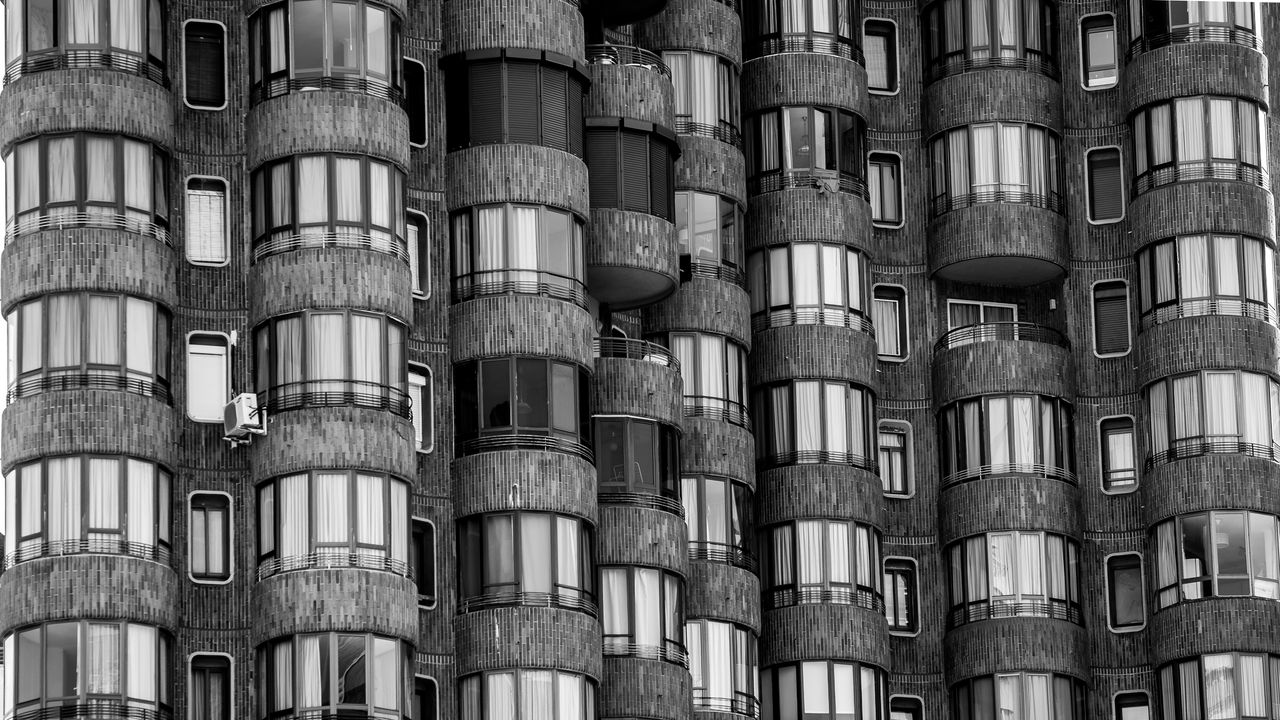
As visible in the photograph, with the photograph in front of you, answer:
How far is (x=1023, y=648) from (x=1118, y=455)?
7.12 metres

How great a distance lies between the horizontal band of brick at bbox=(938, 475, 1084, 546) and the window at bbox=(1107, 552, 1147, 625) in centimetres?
157

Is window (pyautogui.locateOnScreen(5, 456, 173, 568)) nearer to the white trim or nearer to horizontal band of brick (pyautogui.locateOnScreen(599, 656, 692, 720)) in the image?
the white trim

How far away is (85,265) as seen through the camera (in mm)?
97500

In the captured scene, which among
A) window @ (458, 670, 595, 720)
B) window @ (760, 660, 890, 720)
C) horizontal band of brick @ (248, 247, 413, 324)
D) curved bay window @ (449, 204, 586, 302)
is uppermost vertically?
curved bay window @ (449, 204, 586, 302)

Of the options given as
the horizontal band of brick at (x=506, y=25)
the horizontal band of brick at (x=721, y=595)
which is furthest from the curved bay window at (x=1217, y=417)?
the horizontal band of brick at (x=506, y=25)

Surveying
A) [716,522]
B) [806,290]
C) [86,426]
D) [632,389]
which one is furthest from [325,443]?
[806,290]

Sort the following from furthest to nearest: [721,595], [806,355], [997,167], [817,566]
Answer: [997,167] < [806,355] < [817,566] < [721,595]

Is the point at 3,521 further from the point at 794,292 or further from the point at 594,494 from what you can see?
the point at 794,292

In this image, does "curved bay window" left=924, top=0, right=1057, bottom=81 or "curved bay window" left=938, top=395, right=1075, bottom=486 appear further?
"curved bay window" left=924, top=0, right=1057, bottom=81

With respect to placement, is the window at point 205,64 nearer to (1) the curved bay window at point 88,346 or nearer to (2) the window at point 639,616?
(1) the curved bay window at point 88,346

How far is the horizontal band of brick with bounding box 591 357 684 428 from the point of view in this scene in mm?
104812

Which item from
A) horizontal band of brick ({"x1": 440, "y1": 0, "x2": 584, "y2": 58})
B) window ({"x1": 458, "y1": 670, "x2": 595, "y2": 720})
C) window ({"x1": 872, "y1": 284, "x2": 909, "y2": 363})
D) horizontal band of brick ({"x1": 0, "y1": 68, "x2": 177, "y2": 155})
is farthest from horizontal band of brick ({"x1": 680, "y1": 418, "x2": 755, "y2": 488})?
horizontal band of brick ({"x1": 0, "y1": 68, "x2": 177, "y2": 155})

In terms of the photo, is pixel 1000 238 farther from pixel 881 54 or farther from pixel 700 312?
pixel 700 312

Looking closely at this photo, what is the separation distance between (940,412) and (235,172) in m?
24.3
